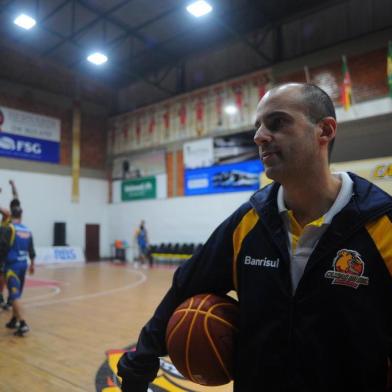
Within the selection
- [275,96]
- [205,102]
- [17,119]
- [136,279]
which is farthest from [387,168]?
[17,119]

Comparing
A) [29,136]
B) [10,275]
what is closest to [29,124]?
[29,136]

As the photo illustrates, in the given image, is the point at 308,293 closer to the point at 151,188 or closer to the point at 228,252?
the point at 228,252

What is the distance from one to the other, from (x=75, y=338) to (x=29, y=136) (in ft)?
45.2

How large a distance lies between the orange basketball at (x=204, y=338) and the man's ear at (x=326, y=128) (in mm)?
782

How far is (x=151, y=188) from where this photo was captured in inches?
700

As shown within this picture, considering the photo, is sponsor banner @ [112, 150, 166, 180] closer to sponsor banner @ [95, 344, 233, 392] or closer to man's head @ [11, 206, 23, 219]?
man's head @ [11, 206, 23, 219]

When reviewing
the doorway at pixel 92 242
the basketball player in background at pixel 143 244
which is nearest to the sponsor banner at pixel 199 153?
the basketball player in background at pixel 143 244

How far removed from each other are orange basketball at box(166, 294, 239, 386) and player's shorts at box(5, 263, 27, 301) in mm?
4550

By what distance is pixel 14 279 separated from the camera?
18.3 feet

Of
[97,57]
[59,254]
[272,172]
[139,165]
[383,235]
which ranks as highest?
[97,57]

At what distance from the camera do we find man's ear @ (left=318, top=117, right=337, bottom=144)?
1392mm

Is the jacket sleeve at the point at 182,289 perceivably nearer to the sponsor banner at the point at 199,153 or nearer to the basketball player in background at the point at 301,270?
the basketball player in background at the point at 301,270

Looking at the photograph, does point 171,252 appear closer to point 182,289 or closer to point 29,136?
point 29,136

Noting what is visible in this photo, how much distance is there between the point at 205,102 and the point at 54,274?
8.74 meters
